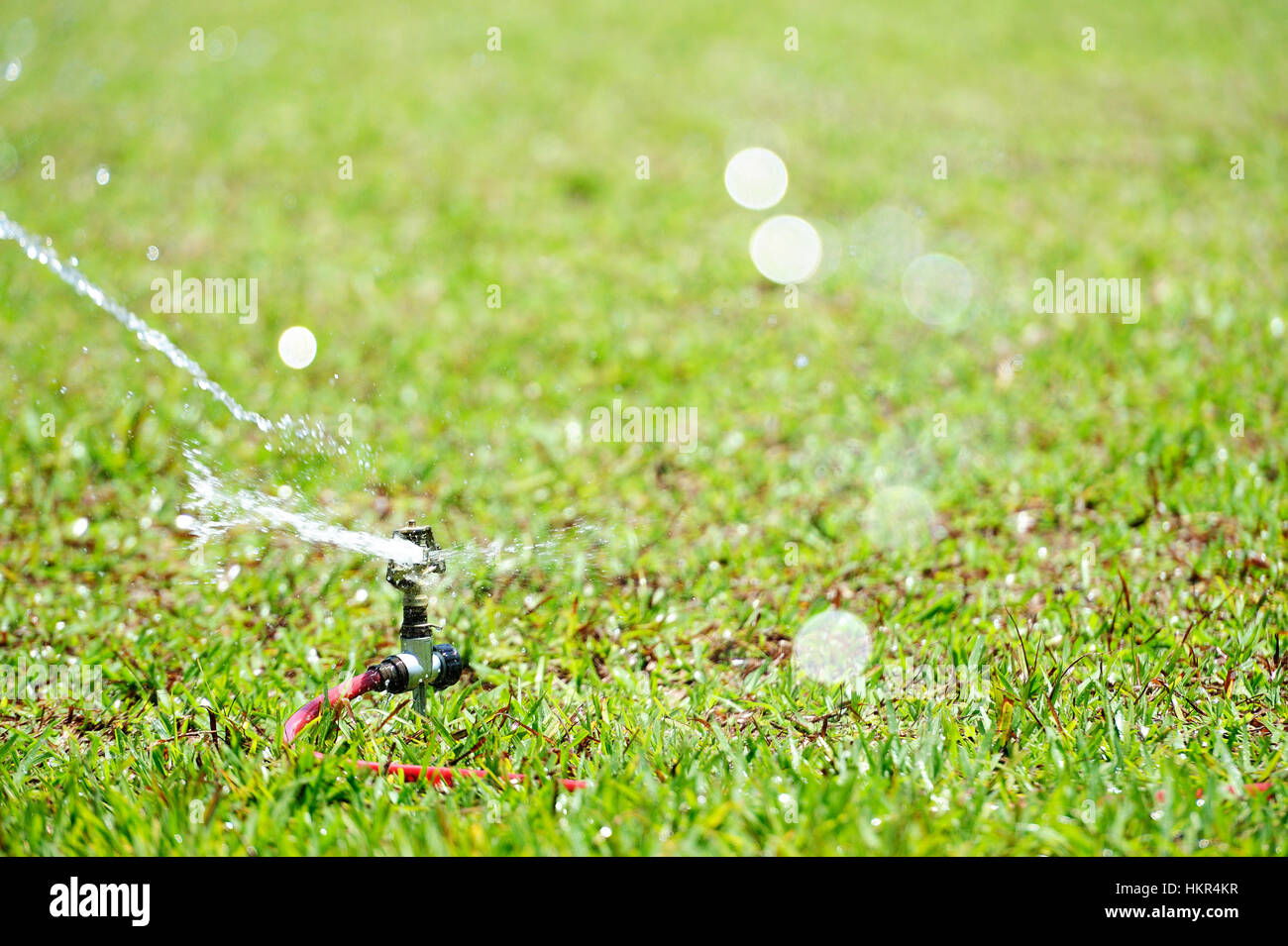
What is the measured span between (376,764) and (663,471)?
7.11ft

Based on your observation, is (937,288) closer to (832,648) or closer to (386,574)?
(832,648)

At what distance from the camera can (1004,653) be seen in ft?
10.1

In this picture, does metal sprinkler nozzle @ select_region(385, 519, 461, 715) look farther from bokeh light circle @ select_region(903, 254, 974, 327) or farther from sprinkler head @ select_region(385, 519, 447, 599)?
bokeh light circle @ select_region(903, 254, 974, 327)

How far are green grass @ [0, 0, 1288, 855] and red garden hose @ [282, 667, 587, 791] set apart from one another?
2.2 inches

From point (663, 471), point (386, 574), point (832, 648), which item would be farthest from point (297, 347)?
point (832, 648)

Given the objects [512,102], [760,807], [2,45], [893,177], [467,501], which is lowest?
[760,807]

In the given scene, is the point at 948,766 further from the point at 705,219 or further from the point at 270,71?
the point at 270,71

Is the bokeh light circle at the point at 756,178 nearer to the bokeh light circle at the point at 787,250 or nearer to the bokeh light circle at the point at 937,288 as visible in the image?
the bokeh light circle at the point at 787,250

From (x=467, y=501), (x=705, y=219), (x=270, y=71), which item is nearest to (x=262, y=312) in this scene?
(x=467, y=501)

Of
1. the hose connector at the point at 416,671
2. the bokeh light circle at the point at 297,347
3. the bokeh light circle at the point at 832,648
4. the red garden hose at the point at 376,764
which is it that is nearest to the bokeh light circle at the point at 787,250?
the bokeh light circle at the point at 297,347

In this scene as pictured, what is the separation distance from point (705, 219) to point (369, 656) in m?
4.93

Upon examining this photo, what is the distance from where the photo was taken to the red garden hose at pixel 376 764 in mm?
2488

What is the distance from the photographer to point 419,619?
8.73 ft

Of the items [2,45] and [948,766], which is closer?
[948,766]
